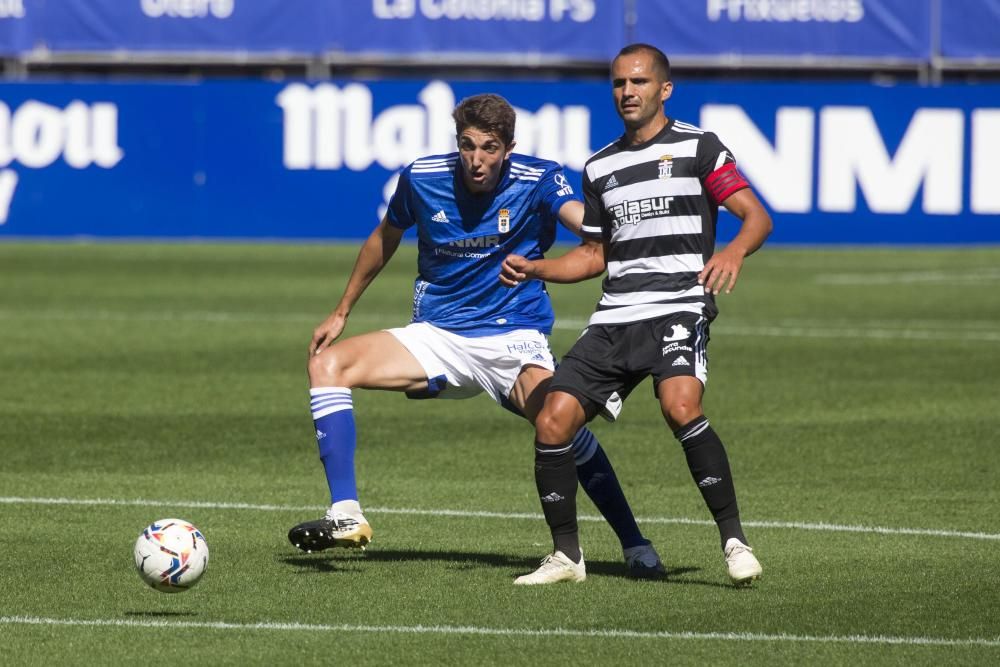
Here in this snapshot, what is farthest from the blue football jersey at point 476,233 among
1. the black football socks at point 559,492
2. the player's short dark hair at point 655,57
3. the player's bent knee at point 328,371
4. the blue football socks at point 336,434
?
the black football socks at point 559,492

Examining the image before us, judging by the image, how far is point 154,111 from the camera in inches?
1153

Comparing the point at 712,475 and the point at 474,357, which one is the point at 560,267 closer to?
the point at 474,357

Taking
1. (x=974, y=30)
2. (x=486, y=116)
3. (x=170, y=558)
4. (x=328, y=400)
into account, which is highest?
(x=974, y=30)

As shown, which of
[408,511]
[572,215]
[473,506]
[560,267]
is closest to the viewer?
[560,267]

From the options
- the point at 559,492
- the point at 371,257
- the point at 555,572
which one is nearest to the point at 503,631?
the point at 555,572

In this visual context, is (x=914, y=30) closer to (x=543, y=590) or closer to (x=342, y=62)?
(x=342, y=62)

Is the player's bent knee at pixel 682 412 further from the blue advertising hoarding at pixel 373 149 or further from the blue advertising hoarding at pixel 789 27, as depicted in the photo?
the blue advertising hoarding at pixel 789 27

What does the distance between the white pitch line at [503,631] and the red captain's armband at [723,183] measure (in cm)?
174

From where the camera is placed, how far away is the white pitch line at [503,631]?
625 cm

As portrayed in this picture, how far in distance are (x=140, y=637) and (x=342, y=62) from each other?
26193 millimetres

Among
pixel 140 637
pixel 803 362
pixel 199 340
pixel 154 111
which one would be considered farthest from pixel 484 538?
pixel 154 111

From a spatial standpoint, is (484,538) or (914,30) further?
(914,30)

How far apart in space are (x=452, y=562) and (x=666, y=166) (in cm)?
181

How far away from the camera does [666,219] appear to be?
23.9 ft
